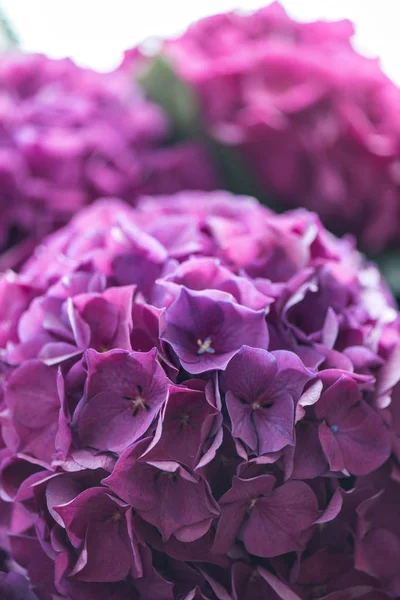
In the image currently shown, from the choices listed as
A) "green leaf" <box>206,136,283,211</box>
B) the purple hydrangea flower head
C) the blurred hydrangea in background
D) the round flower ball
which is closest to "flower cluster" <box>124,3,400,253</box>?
"green leaf" <box>206,136,283,211</box>

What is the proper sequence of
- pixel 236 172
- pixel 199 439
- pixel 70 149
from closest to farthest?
pixel 199 439 < pixel 70 149 < pixel 236 172

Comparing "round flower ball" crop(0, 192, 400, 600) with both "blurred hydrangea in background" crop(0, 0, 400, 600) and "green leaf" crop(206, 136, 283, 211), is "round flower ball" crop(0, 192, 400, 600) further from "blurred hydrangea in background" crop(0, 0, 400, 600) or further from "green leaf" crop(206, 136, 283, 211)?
"green leaf" crop(206, 136, 283, 211)

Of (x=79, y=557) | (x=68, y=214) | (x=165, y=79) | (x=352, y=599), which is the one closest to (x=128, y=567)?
(x=79, y=557)

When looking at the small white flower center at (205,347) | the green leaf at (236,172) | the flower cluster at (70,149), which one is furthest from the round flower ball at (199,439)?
the green leaf at (236,172)

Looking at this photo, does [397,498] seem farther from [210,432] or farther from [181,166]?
[181,166]

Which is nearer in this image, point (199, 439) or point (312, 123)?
point (199, 439)

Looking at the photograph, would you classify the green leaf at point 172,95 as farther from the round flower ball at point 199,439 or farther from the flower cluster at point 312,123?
the round flower ball at point 199,439

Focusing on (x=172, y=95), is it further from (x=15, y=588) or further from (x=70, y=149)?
(x=15, y=588)

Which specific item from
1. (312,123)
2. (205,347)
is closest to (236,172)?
(312,123)

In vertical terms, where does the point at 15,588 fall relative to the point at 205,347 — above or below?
below
